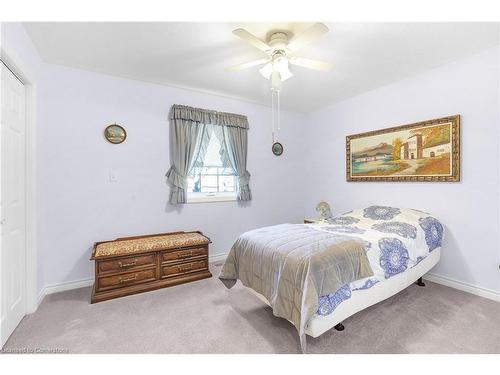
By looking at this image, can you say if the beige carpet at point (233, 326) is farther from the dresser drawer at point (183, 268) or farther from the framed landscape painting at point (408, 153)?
the framed landscape painting at point (408, 153)

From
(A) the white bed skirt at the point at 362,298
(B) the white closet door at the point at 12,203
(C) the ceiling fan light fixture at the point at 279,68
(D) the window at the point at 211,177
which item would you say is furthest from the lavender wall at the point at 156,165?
(C) the ceiling fan light fixture at the point at 279,68

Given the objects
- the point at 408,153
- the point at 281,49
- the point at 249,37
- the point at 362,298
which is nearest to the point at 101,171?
the point at 249,37

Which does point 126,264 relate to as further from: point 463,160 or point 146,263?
point 463,160

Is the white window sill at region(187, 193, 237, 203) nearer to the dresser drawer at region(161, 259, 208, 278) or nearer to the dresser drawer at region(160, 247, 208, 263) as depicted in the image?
the dresser drawer at region(160, 247, 208, 263)

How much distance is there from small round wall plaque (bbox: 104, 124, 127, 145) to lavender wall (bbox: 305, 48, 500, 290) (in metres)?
3.37

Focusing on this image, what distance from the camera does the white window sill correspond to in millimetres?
3348

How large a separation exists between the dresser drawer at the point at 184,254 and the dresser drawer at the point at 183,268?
70 mm

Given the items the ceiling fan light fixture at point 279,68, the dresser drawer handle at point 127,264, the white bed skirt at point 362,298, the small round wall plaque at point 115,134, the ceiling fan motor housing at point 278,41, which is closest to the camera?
the white bed skirt at point 362,298

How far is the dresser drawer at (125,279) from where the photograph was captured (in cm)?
233

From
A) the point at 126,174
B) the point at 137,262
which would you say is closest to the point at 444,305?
the point at 137,262

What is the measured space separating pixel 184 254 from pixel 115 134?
1.70m

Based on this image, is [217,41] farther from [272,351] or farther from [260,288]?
[272,351]

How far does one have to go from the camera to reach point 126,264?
7.95 ft
